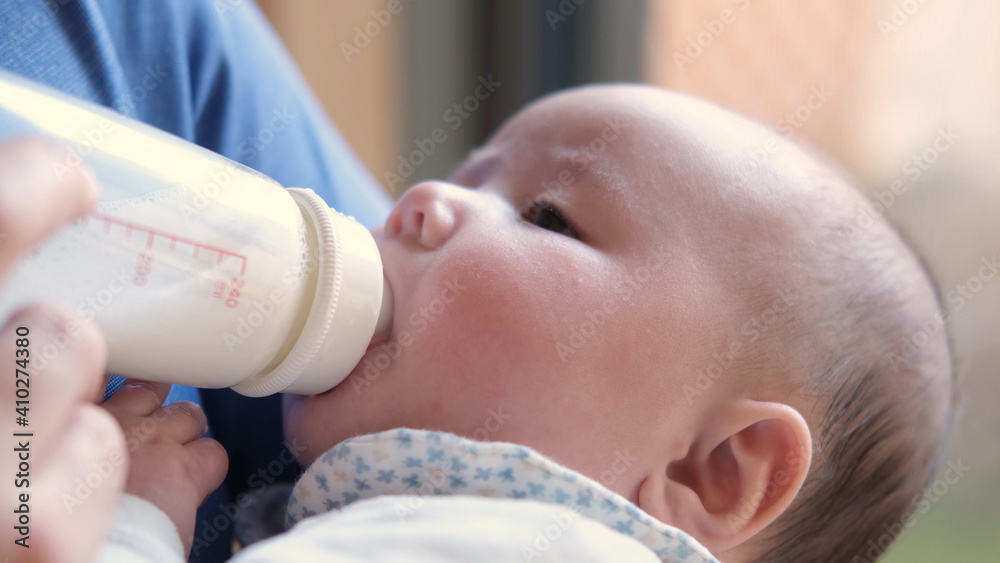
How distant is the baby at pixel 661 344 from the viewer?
0.67m

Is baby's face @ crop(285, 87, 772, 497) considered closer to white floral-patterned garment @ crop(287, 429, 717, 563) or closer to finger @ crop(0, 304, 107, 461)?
white floral-patterned garment @ crop(287, 429, 717, 563)

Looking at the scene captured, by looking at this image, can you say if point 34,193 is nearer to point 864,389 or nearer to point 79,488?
→ point 79,488

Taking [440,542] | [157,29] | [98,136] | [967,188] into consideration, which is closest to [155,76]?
[157,29]

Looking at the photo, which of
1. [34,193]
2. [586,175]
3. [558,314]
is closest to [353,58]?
[586,175]

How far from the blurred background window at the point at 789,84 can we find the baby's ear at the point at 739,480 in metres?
0.39

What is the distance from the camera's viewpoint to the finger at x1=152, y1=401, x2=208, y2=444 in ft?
2.03

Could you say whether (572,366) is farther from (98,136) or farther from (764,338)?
(98,136)

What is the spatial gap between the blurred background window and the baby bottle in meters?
0.60

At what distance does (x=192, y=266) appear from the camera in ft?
1.72

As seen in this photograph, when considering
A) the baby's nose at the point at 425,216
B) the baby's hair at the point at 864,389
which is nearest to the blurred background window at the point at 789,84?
the baby's hair at the point at 864,389

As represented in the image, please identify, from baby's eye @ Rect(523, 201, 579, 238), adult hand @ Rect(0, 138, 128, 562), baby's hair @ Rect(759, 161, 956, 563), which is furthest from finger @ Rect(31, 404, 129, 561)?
baby's hair @ Rect(759, 161, 956, 563)

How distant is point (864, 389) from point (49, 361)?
680mm

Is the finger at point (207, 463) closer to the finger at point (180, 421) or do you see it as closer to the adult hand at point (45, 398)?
the finger at point (180, 421)

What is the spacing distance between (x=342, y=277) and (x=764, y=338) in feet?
1.25
